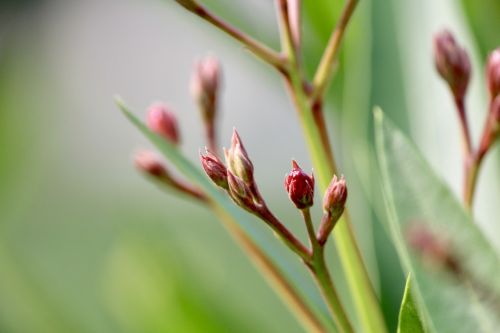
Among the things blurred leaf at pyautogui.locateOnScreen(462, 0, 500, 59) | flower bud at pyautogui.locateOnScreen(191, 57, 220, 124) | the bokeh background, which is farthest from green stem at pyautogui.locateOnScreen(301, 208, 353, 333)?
blurred leaf at pyautogui.locateOnScreen(462, 0, 500, 59)

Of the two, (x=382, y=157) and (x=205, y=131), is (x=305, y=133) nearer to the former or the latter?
(x=382, y=157)

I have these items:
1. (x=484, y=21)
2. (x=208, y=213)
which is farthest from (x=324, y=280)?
(x=208, y=213)

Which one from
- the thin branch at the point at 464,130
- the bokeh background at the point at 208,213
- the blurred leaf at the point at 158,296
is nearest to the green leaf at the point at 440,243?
the thin branch at the point at 464,130

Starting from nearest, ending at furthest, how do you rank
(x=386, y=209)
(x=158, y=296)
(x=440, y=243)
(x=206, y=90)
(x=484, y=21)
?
(x=440, y=243) → (x=386, y=209) → (x=206, y=90) → (x=484, y=21) → (x=158, y=296)

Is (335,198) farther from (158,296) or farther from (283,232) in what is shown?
(158,296)

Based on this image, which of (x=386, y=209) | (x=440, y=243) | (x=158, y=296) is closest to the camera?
(x=440, y=243)

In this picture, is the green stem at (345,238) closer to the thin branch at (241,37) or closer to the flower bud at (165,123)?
the thin branch at (241,37)
